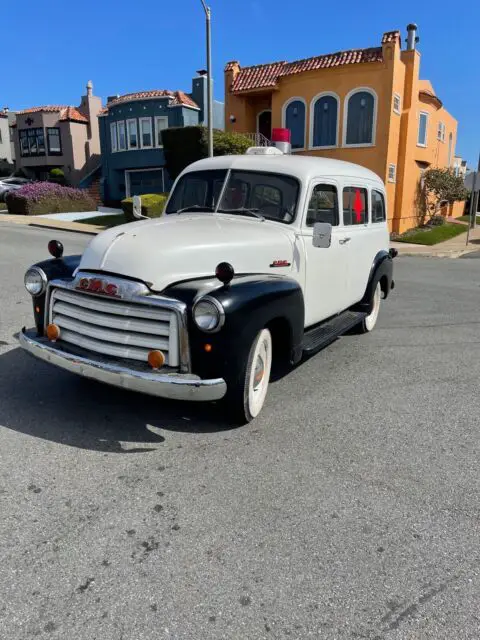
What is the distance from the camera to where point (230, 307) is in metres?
3.46

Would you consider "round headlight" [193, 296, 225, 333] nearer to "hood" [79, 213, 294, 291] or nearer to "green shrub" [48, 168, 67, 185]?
"hood" [79, 213, 294, 291]

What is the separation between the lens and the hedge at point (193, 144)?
21422mm

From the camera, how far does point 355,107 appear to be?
21.5 meters

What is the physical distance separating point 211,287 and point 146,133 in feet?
96.7

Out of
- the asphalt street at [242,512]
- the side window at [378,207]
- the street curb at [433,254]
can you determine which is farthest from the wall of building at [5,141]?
the asphalt street at [242,512]

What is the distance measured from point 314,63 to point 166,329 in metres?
21.8

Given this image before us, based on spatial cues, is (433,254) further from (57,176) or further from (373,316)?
(57,176)

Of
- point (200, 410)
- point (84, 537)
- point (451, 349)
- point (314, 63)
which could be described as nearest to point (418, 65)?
point (314, 63)

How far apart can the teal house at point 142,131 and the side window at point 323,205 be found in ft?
85.6

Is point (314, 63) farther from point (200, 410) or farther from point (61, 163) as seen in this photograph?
point (61, 163)

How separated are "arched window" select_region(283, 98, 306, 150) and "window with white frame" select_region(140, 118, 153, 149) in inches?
411

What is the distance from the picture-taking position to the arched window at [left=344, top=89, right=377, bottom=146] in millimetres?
21125

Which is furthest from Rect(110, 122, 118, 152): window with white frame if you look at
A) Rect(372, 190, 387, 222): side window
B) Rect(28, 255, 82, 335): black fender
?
Rect(28, 255, 82, 335): black fender

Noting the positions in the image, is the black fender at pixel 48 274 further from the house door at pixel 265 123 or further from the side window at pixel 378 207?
the house door at pixel 265 123
